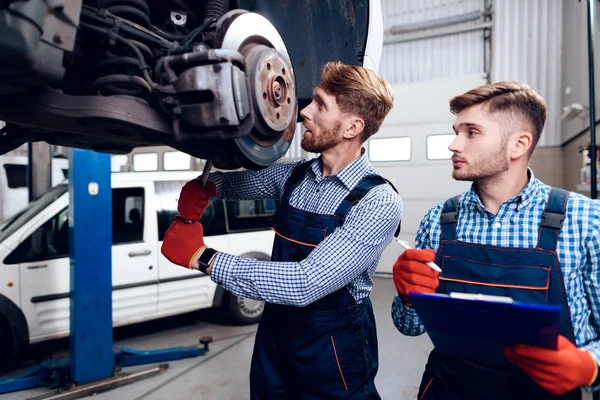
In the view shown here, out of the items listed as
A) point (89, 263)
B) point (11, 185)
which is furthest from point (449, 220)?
point (11, 185)

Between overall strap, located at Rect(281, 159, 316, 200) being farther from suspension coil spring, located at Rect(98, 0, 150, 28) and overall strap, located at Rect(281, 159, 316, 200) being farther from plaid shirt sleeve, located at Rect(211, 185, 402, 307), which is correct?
suspension coil spring, located at Rect(98, 0, 150, 28)

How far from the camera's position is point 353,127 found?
1510mm

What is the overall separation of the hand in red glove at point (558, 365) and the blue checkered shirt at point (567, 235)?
0.21 ft

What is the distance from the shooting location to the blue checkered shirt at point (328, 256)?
3.92 feet

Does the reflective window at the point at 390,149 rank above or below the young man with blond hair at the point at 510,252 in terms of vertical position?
above

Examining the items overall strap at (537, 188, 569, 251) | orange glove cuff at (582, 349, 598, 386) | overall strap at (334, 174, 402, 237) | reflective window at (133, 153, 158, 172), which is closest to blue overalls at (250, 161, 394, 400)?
overall strap at (334, 174, 402, 237)

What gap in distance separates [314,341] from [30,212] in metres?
2.76

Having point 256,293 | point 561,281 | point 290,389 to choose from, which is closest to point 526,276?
point 561,281

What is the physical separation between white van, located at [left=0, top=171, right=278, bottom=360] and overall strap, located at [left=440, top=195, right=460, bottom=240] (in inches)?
112

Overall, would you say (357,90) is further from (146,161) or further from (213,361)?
(146,161)

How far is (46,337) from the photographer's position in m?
3.15

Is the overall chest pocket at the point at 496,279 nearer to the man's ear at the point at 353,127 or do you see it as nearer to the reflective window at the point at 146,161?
the man's ear at the point at 353,127

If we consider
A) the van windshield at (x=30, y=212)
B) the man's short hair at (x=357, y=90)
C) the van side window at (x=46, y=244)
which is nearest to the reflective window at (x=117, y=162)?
the van windshield at (x=30, y=212)

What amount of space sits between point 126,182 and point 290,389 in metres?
2.78
